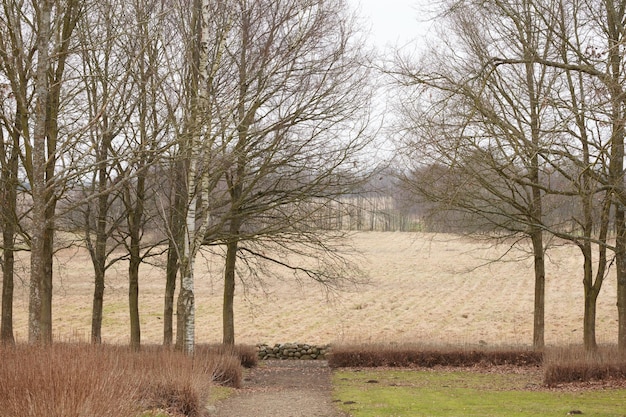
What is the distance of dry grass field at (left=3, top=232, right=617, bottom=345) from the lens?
88.8 feet

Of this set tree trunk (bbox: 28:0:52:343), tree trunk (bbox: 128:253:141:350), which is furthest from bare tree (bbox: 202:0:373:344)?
tree trunk (bbox: 28:0:52:343)

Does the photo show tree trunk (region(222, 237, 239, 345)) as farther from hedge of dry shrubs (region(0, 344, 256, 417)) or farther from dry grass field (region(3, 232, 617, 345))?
hedge of dry shrubs (region(0, 344, 256, 417))

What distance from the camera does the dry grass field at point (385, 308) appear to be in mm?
27062

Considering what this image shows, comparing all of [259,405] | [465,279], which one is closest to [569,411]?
[259,405]

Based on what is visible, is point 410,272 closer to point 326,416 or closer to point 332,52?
point 332,52

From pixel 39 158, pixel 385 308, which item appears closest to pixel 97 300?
pixel 39 158

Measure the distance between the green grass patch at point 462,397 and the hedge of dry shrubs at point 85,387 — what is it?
319 centimetres

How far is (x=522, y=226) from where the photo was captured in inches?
789

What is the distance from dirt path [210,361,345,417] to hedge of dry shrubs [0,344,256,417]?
3.91 ft

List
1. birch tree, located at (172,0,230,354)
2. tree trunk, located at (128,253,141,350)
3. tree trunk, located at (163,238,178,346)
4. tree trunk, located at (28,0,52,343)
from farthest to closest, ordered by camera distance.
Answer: tree trunk, located at (128,253,141,350) → tree trunk, located at (163,238,178,346) → birch tree, located at (172,0,230,354) → tree trunk, located at (28,0,52,343)

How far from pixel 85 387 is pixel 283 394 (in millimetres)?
8259

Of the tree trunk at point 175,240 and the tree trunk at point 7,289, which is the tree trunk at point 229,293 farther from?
the tree trunk at point 7,289

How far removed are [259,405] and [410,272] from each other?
4030 cm

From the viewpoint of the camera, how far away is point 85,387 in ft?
20.9
